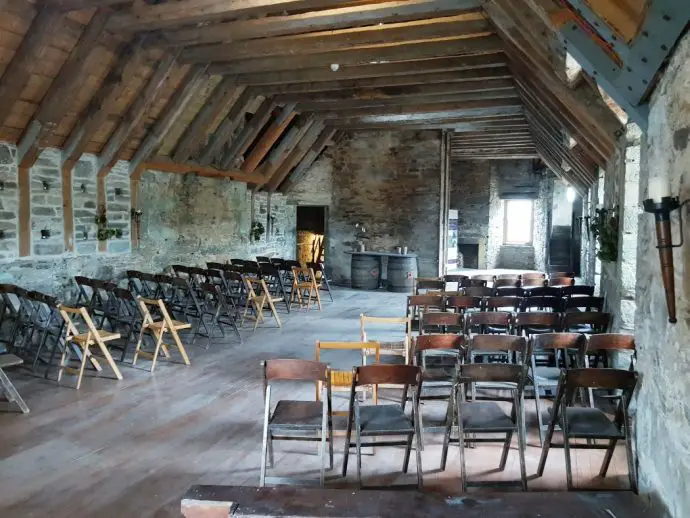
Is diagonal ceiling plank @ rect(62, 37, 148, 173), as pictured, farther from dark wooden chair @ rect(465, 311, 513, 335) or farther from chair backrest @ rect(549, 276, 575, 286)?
chair backrest @ rect(549, 276, 575, 286)

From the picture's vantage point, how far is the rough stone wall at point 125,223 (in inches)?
280

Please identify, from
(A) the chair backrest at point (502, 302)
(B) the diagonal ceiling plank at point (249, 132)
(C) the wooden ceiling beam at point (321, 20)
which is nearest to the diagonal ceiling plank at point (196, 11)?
(C) the wooden ceiling beam at point (321, 20)

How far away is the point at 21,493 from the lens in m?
3.11

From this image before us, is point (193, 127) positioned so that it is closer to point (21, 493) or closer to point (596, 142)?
point (596, 142)

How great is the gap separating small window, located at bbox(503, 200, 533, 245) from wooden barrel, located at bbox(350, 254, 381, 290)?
7424 millimetres

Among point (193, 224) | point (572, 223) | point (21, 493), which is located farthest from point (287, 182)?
point (21, 493)

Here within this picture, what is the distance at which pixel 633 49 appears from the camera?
98.4 inches

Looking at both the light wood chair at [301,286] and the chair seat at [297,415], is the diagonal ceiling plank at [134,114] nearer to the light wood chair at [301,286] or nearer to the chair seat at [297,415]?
the light wood chair at [301,286]

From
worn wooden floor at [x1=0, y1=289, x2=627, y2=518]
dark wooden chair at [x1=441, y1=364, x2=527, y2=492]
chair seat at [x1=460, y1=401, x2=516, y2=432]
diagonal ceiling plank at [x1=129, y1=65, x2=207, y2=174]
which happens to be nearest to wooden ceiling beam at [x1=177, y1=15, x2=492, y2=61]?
diagonal ceiling plank at [x1=129, y1=65, x2=207, y2=174]

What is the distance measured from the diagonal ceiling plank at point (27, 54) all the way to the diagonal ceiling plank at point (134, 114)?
150 centimetres

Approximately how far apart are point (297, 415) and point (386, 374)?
62 cm

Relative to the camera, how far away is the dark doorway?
15148 mm

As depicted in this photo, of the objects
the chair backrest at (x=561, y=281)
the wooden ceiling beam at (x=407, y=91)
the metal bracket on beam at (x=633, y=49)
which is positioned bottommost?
the chair backrest at (x=561, y=281)

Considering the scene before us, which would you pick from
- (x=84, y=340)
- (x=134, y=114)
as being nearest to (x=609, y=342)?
(x=84, y=340)
